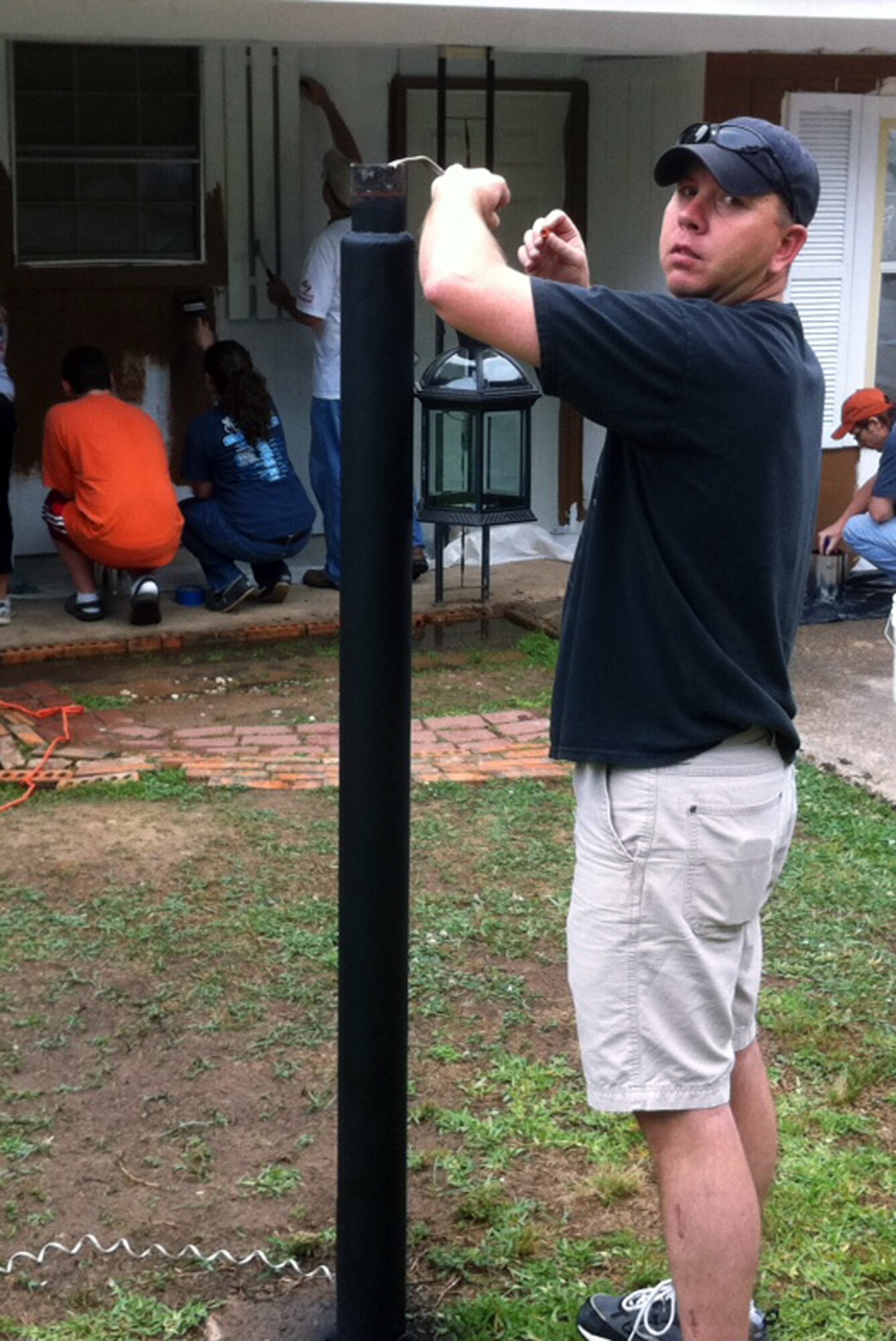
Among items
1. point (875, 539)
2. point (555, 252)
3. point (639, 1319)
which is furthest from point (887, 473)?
point (639, 1319)

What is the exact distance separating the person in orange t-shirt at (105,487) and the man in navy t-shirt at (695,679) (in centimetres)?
576

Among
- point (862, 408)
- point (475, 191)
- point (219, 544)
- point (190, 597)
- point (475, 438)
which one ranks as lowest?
point (190, 597)

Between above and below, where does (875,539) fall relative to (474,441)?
below

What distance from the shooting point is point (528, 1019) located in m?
4.50

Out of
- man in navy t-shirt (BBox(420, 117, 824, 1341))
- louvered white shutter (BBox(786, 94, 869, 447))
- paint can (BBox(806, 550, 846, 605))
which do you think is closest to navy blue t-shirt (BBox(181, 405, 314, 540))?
paint can (BBox(806, 550, 846, 605))

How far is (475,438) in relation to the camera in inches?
332

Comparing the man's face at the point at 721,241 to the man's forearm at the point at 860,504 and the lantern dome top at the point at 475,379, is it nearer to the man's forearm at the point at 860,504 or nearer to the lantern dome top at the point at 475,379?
the lantern dome top at the point at 475,379

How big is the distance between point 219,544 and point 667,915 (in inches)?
247

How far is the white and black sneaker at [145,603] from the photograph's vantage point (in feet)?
27.4

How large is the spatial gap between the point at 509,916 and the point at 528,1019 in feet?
2.17

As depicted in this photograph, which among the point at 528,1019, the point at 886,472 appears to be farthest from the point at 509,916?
the point at 886,472

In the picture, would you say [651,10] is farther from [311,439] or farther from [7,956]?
[7,956]

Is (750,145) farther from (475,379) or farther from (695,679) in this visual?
(475,379)

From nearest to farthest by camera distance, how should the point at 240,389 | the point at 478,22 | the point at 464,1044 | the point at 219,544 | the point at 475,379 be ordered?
the point at 464,1044 → the point at 478,22 → the point at 475,379 → the point at 240,389 → the point at 219,544
